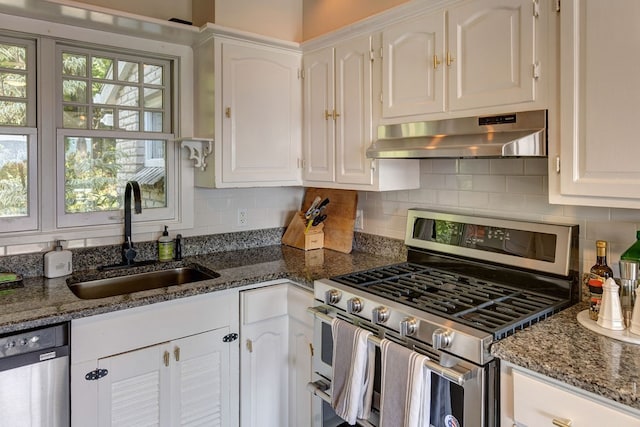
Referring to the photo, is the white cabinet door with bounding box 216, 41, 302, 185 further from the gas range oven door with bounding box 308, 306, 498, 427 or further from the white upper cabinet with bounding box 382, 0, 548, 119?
the gas range oven door with bounding box 308, 306, 498, 427

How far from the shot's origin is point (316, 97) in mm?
2551

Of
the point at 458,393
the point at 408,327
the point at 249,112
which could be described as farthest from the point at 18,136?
the point at 458,393

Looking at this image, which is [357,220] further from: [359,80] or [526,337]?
[526,337]

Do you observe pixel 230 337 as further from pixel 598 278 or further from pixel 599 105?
pixel 599 105

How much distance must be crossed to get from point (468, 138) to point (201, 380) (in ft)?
5.09

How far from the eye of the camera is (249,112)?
2.46 m

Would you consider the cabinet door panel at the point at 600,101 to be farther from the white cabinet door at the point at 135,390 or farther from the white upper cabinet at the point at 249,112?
the white cabinet door at the point at 135,390

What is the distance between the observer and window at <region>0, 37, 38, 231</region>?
208 centimetres

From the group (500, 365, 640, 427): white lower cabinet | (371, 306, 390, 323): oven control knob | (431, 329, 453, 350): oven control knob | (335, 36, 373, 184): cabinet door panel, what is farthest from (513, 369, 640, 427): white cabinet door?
(335, 36, 373, 184): cabinet door panel

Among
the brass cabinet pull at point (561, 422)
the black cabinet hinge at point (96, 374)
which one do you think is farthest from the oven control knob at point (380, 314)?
the black cabinet hinge at point (96, 374)

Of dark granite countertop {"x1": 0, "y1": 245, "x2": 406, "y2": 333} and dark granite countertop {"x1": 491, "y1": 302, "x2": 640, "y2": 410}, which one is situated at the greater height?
dark granite countertop {"x1": 0, "y1": 245, "x2": 406, "y2": 333}

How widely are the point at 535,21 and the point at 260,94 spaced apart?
144cm

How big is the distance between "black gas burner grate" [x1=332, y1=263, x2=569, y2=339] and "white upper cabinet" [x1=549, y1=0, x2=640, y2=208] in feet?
1.41

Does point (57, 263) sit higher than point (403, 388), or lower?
higher
